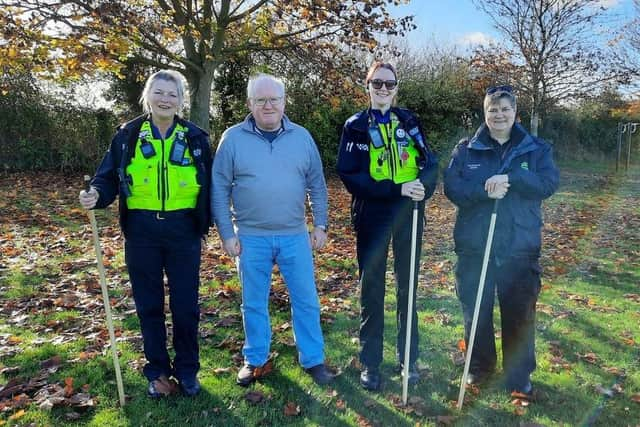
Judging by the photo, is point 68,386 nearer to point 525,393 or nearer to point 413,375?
point 413,375

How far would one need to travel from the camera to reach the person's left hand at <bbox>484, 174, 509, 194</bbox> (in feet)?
A: 11.0

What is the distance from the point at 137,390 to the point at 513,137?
3.29 m

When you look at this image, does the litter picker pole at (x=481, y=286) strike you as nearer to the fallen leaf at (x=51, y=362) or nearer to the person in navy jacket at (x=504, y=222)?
the person in navy jacket at (x=504, y=222)

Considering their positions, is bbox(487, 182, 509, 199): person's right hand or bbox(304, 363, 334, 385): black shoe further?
bbox(304, 363, 334, 385): black shoe

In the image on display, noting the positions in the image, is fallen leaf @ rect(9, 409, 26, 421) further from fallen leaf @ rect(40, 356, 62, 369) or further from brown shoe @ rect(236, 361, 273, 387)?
brown shoe @ rect(236, 361, 273, 387)

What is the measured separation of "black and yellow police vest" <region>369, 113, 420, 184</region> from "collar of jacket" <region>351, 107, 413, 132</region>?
4 cm

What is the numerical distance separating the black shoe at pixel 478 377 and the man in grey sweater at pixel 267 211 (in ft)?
3.54

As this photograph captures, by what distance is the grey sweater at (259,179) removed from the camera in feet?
11.6

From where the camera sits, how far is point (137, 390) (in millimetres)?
3771

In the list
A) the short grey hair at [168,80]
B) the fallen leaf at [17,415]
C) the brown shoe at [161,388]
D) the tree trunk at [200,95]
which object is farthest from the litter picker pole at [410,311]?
the tree trunk at [200,95]

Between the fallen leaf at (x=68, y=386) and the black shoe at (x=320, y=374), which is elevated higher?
the black shoe at (x=320, y=374)

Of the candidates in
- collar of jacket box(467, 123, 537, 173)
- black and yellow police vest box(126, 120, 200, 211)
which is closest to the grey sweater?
black and yellow police vest box(126, 120, 200, 211)

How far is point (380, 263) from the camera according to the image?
3.70m

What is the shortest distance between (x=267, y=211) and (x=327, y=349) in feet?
5.13
